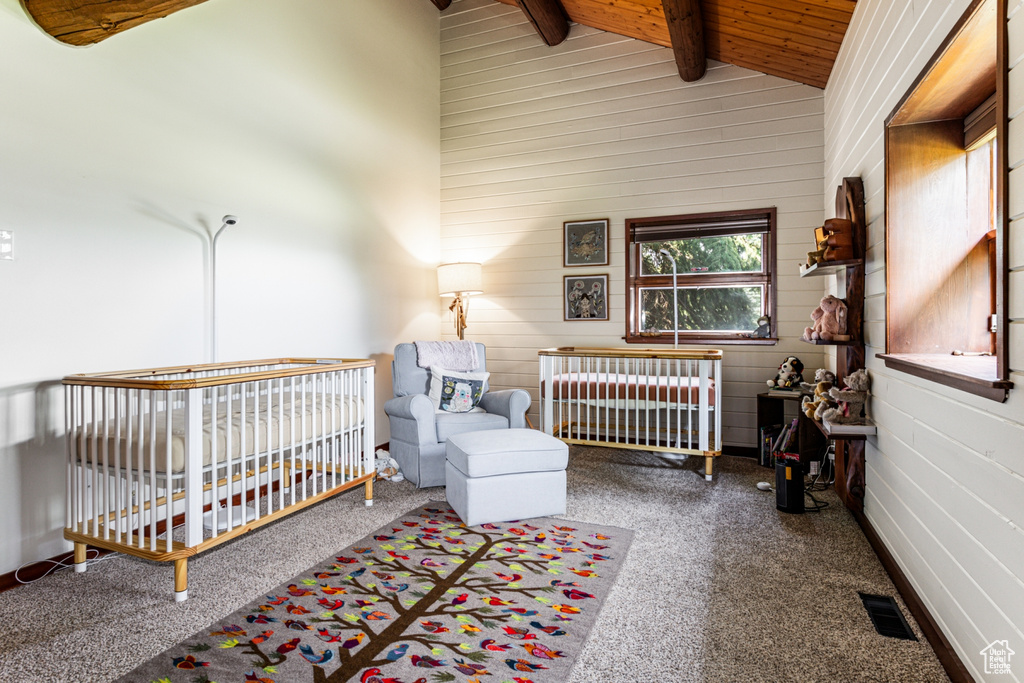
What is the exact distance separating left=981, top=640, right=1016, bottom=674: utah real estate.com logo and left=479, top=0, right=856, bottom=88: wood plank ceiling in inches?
112

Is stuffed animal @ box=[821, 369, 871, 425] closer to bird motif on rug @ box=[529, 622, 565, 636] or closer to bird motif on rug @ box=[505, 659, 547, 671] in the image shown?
bird motif on rug @ box=[529, 622, 565, 636]

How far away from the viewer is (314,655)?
5.30 ft

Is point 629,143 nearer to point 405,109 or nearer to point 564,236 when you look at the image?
point 564,236

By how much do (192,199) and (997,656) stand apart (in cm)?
355

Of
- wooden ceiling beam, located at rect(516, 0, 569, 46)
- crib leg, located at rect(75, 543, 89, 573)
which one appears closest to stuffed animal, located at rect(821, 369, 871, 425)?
crib leg, located at rect(75, 543, 89, 573)

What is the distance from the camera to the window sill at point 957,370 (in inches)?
50.2

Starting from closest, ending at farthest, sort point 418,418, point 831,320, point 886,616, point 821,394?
point 886,616
point 831,320
point 821,394
point 418,418

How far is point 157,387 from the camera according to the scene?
194cm

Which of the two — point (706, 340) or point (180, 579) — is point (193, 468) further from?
point (706, 340)

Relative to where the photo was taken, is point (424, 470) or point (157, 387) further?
point (424, 470)

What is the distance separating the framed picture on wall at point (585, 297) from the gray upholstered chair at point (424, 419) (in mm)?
1256

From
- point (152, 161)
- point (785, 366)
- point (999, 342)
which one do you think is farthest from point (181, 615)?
point (785, 366)

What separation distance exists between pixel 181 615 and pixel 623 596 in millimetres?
1549

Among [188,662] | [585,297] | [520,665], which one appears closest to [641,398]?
[585,297]
